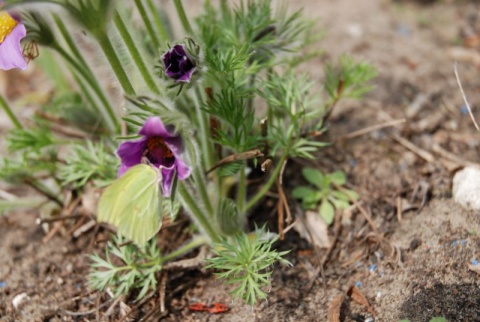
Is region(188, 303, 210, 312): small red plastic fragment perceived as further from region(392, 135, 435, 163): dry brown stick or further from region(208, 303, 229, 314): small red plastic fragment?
region(392, 135, 435, 163): dry brown stick

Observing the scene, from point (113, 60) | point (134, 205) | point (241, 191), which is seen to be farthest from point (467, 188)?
point (113, 60)

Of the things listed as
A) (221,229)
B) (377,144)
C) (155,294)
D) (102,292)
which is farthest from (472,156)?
(102,292)

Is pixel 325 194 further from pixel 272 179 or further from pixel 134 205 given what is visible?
pixel 134 205

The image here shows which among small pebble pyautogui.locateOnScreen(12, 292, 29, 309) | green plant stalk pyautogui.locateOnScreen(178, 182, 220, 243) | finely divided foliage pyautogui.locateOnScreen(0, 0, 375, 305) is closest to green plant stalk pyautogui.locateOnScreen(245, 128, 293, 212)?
finely divided foliage pyautogui.locateOnScreen(0, 0, 375, 305)

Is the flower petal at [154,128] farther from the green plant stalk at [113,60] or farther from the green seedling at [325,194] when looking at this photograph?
the green seedling at [325,194]

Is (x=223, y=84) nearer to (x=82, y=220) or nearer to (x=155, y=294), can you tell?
(x=155, y=294)

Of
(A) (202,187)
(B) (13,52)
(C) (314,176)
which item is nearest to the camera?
(B) (13,52)
